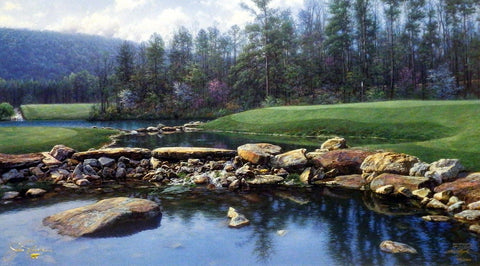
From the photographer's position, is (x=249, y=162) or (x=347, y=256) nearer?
(x=347, y=256)

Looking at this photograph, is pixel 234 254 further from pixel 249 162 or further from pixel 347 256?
pixel 249 162

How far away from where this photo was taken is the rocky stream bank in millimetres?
15305

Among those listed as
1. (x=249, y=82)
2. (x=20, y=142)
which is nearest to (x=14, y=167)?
(x=20, y=142)

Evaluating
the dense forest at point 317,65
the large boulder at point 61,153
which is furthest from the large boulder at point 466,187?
the dense forest at point 317,65

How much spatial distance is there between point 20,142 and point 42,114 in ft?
331

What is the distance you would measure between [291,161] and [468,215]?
1087cm

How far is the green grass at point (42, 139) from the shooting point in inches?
1142

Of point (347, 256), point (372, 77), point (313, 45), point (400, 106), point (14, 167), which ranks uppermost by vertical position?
point (313, 45)

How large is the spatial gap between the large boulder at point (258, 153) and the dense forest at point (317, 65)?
1897 inches

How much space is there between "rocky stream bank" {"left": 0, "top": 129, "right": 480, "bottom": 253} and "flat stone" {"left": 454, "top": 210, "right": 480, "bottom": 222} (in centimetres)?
3

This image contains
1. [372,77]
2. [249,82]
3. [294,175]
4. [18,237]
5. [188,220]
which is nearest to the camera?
[18,237]

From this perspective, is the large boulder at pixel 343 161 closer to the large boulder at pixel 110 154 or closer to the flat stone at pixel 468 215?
the flat stone at pixel 468 215

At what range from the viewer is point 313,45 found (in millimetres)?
95688

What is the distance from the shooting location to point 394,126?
37.2 m
